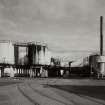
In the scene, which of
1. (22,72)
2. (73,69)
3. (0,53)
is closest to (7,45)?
(0,53)

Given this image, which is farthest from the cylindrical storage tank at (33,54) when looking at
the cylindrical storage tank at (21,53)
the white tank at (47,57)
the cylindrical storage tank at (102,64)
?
the cylindrical storage tank at (102,64)

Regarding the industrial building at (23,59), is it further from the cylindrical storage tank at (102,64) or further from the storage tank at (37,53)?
the cylindrical storage tank at (102,64)

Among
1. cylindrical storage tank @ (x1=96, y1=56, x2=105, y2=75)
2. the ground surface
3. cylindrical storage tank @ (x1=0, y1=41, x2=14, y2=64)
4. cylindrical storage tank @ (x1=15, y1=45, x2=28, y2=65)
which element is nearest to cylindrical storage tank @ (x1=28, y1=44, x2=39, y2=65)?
cylindrical storage tank @ (x1=15, y1=45, x2=28, y2=65)

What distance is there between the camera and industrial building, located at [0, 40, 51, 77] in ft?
179

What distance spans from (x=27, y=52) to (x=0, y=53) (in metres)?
8.47

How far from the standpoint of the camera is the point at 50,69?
2339 inches

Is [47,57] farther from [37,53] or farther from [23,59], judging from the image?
[23,59]

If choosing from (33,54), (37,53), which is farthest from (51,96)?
(37,53)

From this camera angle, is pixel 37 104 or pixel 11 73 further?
pixel 11 73

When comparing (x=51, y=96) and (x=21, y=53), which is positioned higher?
(x=21, y=53)

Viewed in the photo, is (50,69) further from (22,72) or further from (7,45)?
(7,45)

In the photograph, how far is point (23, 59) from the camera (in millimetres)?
60781

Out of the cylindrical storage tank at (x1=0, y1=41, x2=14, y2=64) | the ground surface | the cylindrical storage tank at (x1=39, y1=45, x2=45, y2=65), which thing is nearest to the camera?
the ground surface

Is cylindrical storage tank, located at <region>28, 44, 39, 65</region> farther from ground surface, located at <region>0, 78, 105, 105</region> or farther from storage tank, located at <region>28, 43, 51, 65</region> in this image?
ground surface, located at <region>0, 78, 105, 105</region>
